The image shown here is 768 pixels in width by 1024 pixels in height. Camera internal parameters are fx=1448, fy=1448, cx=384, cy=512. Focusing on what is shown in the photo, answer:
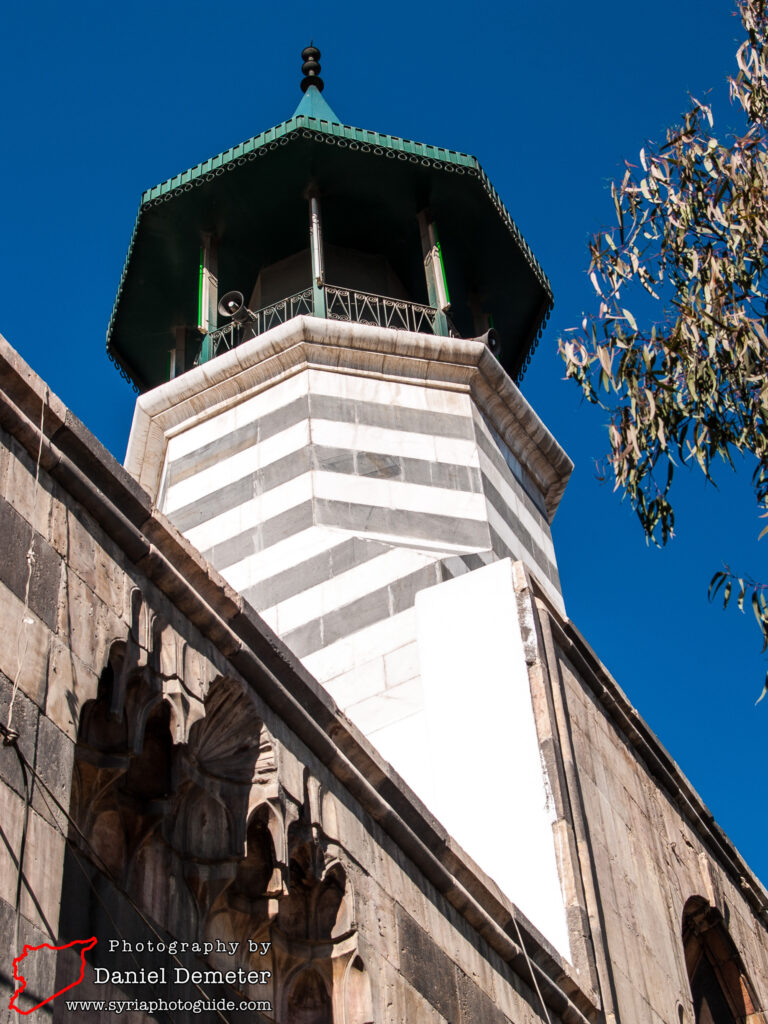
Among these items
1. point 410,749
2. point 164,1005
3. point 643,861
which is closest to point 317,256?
point 410,749

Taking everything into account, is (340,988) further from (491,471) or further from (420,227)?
(420,227)

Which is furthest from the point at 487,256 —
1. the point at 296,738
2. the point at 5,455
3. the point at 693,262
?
the point at 5,455

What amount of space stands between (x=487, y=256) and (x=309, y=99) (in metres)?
2.78

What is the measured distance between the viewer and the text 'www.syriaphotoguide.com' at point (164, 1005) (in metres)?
4.53

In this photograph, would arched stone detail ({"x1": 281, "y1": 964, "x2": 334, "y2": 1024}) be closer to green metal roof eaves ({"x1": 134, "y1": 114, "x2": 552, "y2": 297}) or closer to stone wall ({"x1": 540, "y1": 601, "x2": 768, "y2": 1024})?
stone wall ({"x1": 540, "y1": 601, "x2": 768, "y2": 1024})

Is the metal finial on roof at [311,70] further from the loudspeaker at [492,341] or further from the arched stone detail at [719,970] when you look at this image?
the arched stone detail at [719,970]

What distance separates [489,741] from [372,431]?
3.85 metres

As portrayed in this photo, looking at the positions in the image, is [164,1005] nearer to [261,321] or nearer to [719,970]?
[719,970]

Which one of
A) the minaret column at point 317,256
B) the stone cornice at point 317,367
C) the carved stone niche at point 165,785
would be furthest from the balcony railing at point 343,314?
the carved stone niche at point 165,785

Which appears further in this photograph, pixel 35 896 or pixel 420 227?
pixel 420 227

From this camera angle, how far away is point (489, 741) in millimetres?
8898

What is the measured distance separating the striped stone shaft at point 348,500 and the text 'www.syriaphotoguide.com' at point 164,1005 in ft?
14.2

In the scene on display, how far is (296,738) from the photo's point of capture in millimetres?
6066

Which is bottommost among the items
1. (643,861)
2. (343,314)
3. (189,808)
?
(189,808)
